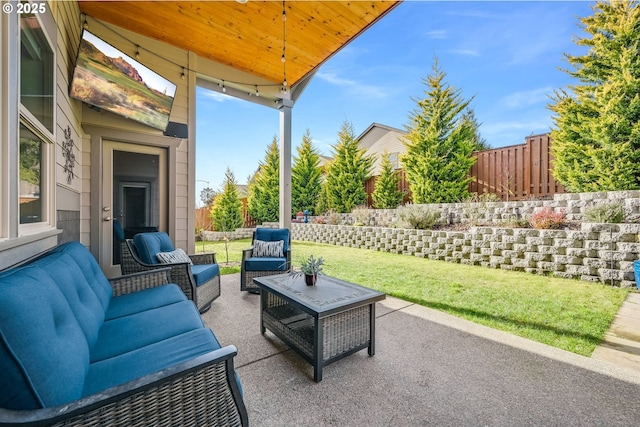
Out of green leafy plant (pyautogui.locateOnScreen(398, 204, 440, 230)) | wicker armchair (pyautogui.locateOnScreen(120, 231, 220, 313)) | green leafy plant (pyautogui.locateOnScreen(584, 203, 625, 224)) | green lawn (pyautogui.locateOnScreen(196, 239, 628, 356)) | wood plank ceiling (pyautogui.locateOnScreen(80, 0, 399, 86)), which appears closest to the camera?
green lawn (pyautogui.locateOnScreen(196, 239, 628, 356))

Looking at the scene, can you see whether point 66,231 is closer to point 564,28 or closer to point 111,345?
point 111,345

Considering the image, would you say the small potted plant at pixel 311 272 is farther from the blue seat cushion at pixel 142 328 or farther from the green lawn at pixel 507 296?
the green lawn at pixel 507 296

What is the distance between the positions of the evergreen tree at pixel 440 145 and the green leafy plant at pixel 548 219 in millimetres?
2655

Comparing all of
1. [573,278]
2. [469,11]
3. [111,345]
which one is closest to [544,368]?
[111,345]

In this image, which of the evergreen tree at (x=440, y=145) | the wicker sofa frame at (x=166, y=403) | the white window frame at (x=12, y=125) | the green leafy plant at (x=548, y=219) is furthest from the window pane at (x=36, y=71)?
the evergreen tree at (x=440, y=145)

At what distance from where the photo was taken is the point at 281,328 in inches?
87.1

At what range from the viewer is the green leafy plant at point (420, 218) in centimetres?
688

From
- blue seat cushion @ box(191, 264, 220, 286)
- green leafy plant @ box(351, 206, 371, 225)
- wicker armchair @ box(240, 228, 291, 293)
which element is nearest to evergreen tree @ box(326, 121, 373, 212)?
green leafy plant @ box(351, 206, 371, 225)

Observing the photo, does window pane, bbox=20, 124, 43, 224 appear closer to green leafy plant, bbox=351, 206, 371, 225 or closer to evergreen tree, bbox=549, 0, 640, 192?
green leafy plant, bbox=351, 206, 371, 225

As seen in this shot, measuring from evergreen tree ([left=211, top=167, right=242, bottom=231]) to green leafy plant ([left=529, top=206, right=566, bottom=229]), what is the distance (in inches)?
355

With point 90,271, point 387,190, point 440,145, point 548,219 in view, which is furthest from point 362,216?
point 90,271

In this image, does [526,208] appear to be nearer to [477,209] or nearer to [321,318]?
[477,209]

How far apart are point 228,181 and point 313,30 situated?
23.9 feet

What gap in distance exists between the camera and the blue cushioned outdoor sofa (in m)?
0.80
